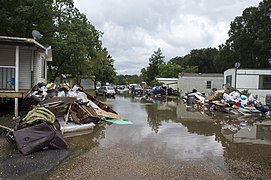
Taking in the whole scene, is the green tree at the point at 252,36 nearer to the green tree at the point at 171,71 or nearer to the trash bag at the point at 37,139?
the green tree at the point at 171,71

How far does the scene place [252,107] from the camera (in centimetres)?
1853

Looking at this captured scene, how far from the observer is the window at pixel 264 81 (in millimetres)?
27859

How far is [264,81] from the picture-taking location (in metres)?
28.0

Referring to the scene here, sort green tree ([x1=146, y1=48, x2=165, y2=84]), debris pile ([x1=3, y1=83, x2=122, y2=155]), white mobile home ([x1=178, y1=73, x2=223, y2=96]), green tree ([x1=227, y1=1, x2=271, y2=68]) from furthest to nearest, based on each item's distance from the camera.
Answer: green tree ([x1=146, y1=48, x2=165, y2=84])
green tree ([x1=227, y1=1, x2=271, y2=68])
white mobile home ([x1=178, y1=73, x2=223, y2=96])
debris pile ([x1=3, y1=83, x2=122, y2=155])

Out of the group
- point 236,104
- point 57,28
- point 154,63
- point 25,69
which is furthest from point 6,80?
point 154,63

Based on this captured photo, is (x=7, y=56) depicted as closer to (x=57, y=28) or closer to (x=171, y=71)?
(x=57, y=28)

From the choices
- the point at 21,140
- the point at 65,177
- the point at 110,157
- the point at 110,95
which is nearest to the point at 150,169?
the point at 110,157

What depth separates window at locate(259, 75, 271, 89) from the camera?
2786 centimetres

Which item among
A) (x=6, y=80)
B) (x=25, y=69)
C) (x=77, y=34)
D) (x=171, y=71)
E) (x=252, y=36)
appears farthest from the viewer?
(x=171, y=71)

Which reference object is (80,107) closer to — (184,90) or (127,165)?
(127,165)

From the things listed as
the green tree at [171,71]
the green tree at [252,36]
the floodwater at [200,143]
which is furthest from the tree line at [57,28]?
the green tree at [171,71]

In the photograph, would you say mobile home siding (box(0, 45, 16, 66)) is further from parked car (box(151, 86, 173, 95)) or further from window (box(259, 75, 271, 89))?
parked car (box(151, 86, 173, 95))

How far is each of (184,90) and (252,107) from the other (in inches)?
784

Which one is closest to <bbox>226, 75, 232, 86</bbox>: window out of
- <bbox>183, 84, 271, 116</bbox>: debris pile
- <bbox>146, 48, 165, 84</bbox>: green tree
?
Answer: <bbox>183, 84, 271, 116</bbox>: debris pile
